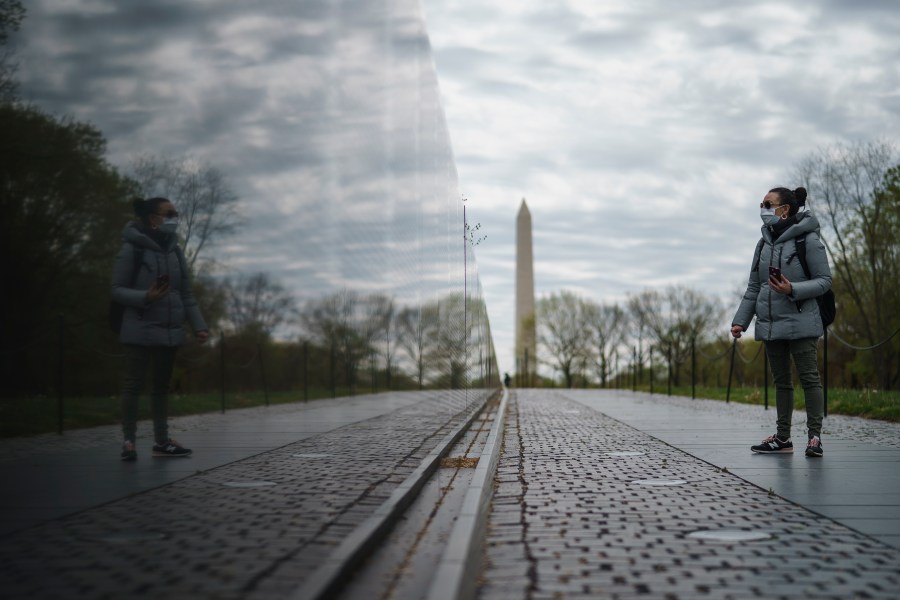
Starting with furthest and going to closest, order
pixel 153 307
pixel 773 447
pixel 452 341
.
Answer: pixel 452 341 → pixel 773 447 → pixel 153 307

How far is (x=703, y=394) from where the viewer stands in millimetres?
25469

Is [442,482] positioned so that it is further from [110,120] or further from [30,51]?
[30,51]

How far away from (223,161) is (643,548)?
377cm

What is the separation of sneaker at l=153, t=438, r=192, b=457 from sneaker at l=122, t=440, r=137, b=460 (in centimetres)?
37

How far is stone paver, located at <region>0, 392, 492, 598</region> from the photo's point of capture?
3.51m

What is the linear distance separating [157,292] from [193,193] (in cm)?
90

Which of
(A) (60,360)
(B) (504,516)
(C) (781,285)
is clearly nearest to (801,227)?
(C) (781,285)

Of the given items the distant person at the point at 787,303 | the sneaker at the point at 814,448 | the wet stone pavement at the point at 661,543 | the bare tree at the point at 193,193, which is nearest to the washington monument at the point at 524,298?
the distant person at the point at 787,303

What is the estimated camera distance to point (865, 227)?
128 feet

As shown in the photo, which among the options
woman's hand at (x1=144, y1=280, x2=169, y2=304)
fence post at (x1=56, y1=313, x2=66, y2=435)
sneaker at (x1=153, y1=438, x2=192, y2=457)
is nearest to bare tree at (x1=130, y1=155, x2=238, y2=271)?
woman's hand at (x1=144, y1=280, x2=169, y2=304)

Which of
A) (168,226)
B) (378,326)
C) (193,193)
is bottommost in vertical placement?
(378,326)

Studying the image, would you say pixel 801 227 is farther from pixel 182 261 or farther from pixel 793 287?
pixel 182 261

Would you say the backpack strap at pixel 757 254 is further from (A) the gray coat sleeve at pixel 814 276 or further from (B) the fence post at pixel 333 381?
(B) the fence post at pixel 333 381

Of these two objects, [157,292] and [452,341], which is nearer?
[157,292]
